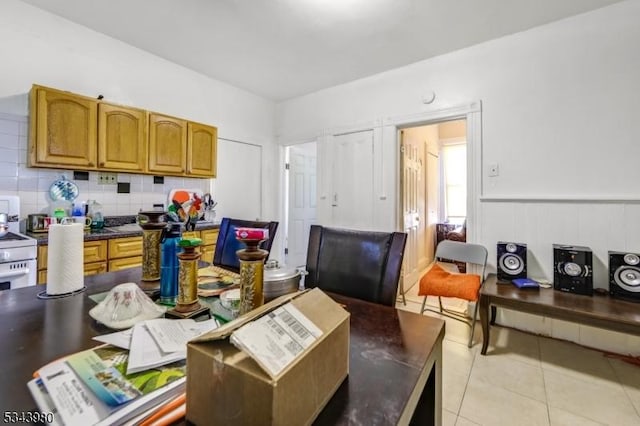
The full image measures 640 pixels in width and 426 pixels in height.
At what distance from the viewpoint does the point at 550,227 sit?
237cm

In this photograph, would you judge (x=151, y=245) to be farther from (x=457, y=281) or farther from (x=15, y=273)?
(x=457, y=281)

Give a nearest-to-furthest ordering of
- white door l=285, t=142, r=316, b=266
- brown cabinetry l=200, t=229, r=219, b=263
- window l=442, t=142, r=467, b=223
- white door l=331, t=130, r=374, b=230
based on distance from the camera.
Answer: brown cabinetry l=200, t=229, r=219, b=263
white door l=331, t=130, r=374, b=230
white door l=285, t=142, r=316, b=266
window l=442, t=142, r=467, b=223

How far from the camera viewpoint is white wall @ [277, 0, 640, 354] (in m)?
2.13

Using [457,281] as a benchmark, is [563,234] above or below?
above

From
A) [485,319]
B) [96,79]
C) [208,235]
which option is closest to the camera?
[485,319]

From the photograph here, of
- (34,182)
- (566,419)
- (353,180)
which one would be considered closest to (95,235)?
(34,182)

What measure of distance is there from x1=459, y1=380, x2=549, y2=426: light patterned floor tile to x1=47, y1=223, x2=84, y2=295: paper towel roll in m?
1.98

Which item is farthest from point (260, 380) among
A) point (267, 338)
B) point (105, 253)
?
point (105, 253)

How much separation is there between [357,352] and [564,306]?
→ 195cm

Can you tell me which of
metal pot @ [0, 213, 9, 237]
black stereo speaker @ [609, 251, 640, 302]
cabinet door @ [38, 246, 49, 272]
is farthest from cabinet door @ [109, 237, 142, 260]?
black stereo speaker @ [609, 251, 640, 302]

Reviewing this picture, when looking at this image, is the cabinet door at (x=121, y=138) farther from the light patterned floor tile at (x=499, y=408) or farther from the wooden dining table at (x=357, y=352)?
the light patterned floor tile at (x=499, y=408)

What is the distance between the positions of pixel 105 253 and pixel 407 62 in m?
3.37

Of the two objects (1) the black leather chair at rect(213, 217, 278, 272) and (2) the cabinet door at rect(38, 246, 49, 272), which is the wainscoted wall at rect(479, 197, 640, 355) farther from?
(2) the cabinet door at rect(38, 246, 49, 272)

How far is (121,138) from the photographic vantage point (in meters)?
2.51
